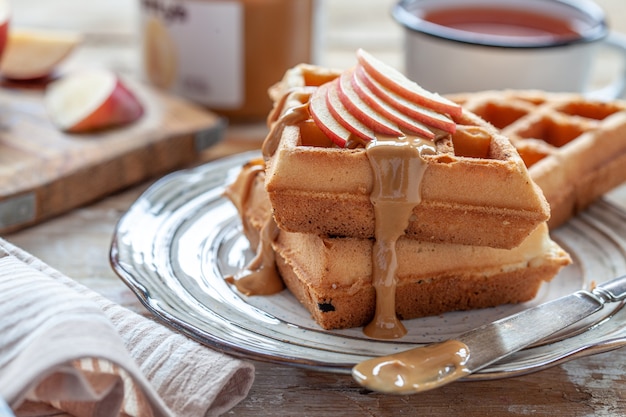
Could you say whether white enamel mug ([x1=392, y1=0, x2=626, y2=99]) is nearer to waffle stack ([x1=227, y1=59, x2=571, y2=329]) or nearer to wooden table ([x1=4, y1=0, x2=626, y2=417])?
wooden table ([x1=4, y1=0, x2=626, y2=417])

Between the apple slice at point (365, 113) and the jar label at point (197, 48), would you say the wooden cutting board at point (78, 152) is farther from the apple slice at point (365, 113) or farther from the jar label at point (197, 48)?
the apple slice at point (365, 113)

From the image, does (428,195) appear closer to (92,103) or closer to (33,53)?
(92,103)

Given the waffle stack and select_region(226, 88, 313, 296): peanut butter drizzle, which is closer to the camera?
the waffle stack

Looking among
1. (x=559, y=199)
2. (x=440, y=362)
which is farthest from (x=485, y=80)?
(x=440, y=362)

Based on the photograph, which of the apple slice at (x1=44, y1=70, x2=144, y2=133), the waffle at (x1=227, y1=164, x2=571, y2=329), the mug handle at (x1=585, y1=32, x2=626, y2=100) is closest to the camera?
the waffle at (x1=227, y1=164, x2=571, y2=329)

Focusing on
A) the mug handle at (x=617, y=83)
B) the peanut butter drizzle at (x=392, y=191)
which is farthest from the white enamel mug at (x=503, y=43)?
the peanut butter drizzle at (x=392, y=191)

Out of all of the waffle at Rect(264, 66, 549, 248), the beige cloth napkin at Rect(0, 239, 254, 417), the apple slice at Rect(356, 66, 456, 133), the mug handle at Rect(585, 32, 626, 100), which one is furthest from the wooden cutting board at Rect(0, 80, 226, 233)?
the mug handle at Rect(585, 32, 626, 100)

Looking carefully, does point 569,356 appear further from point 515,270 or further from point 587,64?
point 587,64
